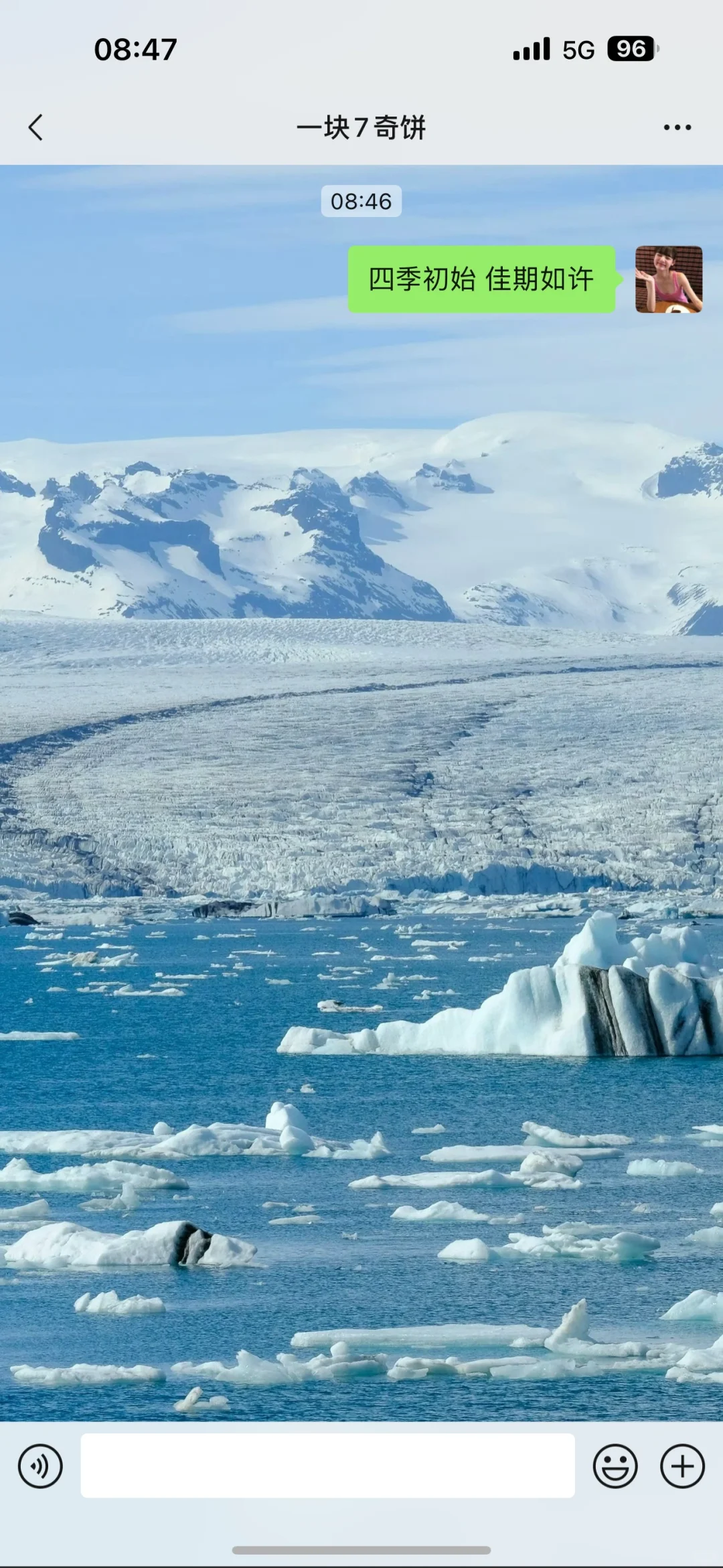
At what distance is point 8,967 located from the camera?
143ft

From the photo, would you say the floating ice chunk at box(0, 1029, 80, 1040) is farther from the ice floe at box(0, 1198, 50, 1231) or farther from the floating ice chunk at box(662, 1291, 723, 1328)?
the floating ice chunk at box(662, 1291, 723, 1328)

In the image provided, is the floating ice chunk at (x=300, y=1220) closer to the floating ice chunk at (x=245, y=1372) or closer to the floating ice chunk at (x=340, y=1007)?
the floating ice chunk at (x=245, y=1372)

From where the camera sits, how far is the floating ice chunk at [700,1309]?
11570mm

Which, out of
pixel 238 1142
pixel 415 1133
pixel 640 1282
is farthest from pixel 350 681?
pixel 640 1282

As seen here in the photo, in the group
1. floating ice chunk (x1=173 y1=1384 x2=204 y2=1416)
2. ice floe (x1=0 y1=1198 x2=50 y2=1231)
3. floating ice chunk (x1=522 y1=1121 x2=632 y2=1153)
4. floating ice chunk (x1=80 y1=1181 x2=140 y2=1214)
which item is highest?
floating ice chunk (x1=173 y1=1384 x2=204 y2=1416)

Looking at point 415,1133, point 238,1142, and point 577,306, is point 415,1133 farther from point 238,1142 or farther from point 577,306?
point 577,306

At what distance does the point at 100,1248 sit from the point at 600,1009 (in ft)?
41.3

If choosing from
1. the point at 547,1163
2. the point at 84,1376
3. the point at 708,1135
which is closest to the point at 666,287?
the point at 84,1376

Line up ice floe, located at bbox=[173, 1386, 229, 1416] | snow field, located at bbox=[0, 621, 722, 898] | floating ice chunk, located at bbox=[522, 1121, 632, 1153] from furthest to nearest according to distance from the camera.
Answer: snow field, located at bbox=[0, 621, 722, 898]
floating ice chunk, located at bbox=[522, 1121, 632, 1153]
ice floe, located at bbox=[173, 1386, 229, 1416]

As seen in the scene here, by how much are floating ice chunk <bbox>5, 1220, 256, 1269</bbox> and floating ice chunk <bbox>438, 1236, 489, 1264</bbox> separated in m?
2.23

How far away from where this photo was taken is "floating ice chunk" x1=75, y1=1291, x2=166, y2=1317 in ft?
39.7

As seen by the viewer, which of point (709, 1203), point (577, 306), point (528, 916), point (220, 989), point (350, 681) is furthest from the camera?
point (350, 681)
